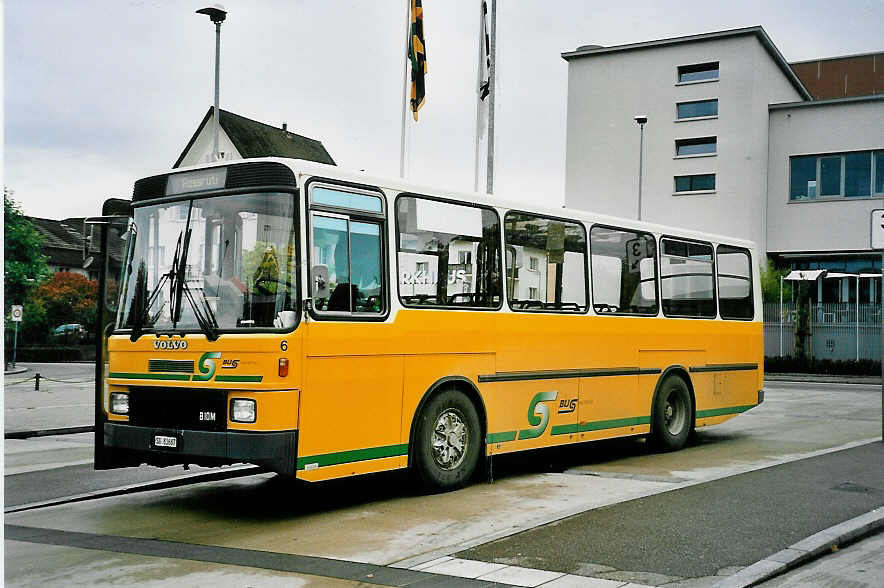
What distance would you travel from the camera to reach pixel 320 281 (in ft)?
28.9

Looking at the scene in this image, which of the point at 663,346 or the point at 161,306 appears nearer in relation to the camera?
the point at 161,306

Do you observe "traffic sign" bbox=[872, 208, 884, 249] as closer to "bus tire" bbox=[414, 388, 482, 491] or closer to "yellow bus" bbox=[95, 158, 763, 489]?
"yellow bus" bbox=[95, 158, 763, 489]

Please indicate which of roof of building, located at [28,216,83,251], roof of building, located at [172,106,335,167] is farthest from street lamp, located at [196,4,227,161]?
roof of building, located at [28,216,83,251]

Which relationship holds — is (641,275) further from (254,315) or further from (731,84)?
(731,84)

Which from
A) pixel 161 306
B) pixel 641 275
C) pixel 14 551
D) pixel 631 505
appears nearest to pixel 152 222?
pixel 161 306

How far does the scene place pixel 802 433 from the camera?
16594mm

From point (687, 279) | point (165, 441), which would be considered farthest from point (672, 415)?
point (165, 441)

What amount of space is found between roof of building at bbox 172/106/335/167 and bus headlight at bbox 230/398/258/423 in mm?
46130

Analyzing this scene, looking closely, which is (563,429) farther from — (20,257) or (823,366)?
(20,257)

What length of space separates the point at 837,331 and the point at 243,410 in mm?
38002

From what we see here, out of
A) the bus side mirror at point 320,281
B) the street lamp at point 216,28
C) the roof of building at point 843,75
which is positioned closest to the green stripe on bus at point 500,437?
the bus side mirror at point 320,281

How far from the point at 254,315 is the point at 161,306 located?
3.76 feet

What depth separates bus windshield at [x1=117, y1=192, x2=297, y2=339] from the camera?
341 inches

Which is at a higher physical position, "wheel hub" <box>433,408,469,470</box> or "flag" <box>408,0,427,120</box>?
"flag" <box>408,0,427,120</box>
